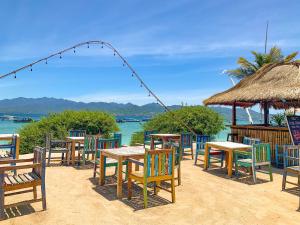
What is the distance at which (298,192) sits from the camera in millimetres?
5621

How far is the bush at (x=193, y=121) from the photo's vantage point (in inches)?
634

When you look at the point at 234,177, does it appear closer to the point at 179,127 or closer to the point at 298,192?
the point at 298,192

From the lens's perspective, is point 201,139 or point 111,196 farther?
point 201,139

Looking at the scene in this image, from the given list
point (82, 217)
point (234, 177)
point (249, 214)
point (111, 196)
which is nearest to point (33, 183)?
point (82, 217)

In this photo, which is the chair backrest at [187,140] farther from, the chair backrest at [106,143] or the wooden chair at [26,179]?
the wooden chair at [26,179]

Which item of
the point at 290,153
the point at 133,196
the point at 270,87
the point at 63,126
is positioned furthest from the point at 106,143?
the point at 63,126

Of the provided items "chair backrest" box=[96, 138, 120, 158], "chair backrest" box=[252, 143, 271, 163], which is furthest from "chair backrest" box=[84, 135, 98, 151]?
"chair backrest" box=[252, 143, 271, 163]

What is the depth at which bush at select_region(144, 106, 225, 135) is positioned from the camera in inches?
634

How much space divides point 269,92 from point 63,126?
30.1ft

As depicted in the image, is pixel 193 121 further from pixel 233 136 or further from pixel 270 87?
pixel 270 87

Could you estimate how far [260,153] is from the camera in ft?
21.7

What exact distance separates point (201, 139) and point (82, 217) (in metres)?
5.17

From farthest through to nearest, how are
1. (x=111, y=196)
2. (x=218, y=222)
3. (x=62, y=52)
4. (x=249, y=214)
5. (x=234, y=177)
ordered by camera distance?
(x=62, y=52) → (x=234, y=177) → (x=111, y=196) → (x=249, y=214) → (x=218, y=222)

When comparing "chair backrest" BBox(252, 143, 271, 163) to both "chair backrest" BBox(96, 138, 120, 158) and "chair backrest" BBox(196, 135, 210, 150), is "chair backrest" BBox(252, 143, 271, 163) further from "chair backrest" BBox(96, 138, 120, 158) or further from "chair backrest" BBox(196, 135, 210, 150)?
"chair backrest" BBox(96, 138, 120, 158)
